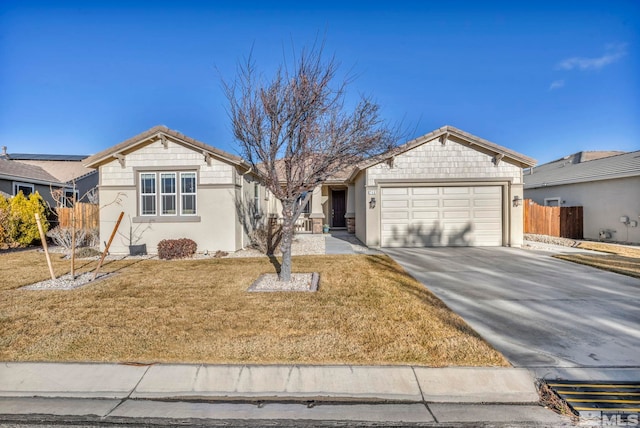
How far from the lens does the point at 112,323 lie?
5090mm

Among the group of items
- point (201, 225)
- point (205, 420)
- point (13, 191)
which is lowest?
point (205, 420)

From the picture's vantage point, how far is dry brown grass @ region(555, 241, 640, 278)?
8703 mm

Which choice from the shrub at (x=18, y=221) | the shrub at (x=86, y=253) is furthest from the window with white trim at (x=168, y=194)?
the shrub at (x=18, y=221)

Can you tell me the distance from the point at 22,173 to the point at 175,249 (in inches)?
604

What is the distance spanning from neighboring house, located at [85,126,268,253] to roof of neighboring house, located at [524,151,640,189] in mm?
16578

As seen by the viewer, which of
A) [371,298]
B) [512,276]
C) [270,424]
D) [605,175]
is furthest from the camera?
[605,175]

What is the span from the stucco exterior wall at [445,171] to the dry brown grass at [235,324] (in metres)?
5.89

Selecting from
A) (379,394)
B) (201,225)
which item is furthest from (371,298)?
(201,225)

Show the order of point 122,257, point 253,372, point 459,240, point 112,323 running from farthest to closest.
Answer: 1. point 459,240
2. point 122,257
3. point 112,323
4. point 253,372

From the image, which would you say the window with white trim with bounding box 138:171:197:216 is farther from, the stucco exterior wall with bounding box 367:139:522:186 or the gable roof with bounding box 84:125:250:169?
the stucco exterior wall with bounding box 367:139:522:186

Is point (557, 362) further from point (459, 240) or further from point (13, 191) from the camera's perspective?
point (13, 191)

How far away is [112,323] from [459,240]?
480 inches
